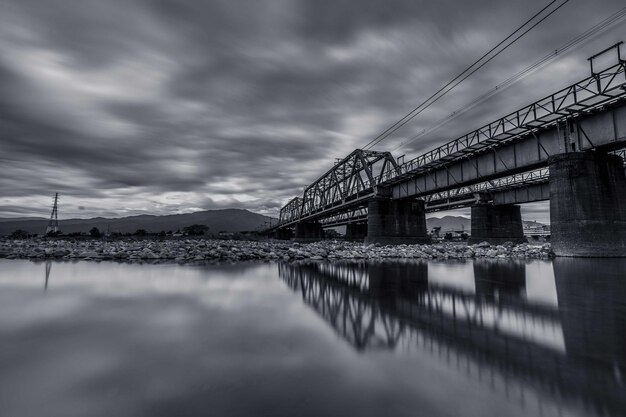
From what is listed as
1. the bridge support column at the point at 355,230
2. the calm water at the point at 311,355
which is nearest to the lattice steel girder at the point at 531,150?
the calm water at the point at 311,355

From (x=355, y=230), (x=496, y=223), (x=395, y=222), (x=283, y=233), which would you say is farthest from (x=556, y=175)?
(x=283, y=233)

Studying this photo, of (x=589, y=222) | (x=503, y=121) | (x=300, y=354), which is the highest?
(x=503, y=121)

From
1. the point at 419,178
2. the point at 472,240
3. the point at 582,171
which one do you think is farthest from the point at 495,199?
the point at 582,171

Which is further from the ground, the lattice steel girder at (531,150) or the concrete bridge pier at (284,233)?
the lattice steel girder at (531,150)

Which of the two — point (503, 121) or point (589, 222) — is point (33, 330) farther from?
point (503, 121)

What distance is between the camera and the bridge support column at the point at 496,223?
148ft

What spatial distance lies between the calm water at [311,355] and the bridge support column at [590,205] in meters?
15.3

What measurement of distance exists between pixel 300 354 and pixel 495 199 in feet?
173

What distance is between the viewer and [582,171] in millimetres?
18766

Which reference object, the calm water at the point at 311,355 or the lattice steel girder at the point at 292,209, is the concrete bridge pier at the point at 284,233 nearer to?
the lattice steel girder at the point at 292,209

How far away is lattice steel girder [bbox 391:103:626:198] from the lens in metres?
18.2

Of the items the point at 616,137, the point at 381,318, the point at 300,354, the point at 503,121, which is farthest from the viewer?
the point at 503,121

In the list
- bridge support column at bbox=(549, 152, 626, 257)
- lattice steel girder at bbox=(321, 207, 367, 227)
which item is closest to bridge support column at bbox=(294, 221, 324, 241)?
lattice steel girder at bbox=(321, 207, 367, 227)

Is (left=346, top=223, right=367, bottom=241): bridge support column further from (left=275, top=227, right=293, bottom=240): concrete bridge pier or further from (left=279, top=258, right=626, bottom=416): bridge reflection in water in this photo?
(left=279, top=258, right=626, bottom=416): bridge reflection in water
